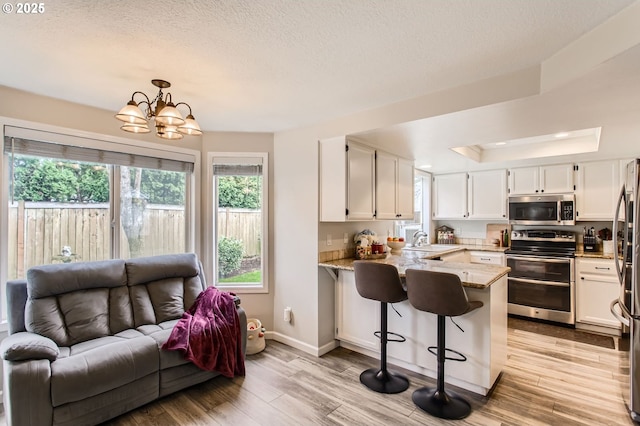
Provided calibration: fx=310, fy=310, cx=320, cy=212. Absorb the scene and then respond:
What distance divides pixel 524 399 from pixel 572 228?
3152 mm

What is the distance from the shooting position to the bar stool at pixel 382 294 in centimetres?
248

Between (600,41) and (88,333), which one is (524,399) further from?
(88,333)

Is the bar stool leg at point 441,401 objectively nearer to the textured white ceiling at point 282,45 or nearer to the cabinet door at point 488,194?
the textured white ceiling at point 282,45

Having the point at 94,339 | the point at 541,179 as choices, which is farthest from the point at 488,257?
the point at 94,339

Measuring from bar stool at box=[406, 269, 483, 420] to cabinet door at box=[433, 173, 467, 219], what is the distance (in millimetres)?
3147

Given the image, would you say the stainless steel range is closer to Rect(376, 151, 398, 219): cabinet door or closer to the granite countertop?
the granite countertop

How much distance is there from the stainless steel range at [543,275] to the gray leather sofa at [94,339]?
12.3 ft

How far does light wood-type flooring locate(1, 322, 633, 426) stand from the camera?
2.19m

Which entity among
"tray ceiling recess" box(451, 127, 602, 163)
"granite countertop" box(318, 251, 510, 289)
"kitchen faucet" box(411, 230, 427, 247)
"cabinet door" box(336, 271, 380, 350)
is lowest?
"cabinet door" box(336, 271, 380, 350)

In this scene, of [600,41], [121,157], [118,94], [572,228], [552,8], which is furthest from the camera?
[572,228]

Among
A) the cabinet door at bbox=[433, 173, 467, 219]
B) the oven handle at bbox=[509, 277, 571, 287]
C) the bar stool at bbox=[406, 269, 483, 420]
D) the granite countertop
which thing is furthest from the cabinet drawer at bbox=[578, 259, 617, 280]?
the bar stool at bbox=[406, 269, 483, 420]

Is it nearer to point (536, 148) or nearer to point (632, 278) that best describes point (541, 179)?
point (536, 148)

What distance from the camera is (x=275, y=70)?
217cm

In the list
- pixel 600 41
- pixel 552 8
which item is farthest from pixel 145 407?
pixel 600 41
